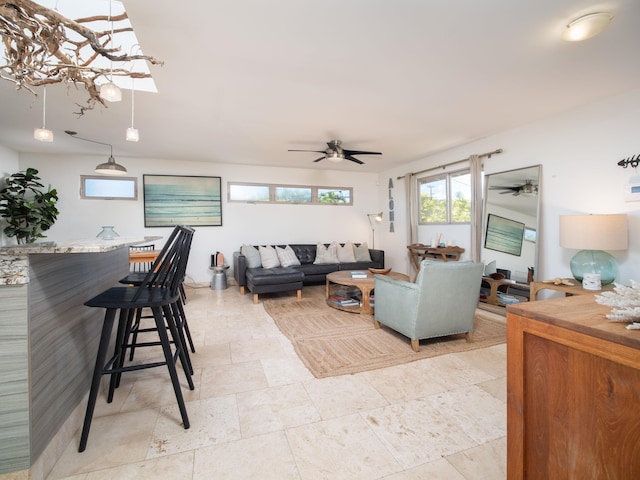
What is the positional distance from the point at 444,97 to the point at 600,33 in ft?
3.86

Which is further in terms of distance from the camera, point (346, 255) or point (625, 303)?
point (346, 255)

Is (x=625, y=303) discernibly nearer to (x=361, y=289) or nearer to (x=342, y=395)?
(x=342, y=395)

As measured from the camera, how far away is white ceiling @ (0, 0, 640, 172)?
1801mm

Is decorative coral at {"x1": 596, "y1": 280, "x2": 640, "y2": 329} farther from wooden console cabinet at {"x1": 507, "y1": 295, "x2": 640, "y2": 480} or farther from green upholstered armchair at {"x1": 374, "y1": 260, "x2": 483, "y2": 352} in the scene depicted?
green upholstered armchair at {"x1": 374, "y1": 260, "x2": 483, "y2": 352}

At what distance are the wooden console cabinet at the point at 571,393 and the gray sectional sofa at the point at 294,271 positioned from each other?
368 cm

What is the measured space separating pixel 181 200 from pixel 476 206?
5.24 meters

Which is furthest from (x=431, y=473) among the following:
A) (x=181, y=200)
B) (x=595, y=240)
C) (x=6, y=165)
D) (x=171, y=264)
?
(x=6, y=165)

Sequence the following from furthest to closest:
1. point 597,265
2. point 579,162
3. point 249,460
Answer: point 579,162, point 597,265, point 249,460

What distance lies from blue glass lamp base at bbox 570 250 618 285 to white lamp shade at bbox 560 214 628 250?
189mm

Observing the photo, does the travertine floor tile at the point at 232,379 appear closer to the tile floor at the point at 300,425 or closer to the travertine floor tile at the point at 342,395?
the tile floor at the point at 300,425

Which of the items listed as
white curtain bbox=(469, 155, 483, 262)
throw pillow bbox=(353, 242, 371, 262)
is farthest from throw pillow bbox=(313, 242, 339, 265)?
white curtain bbox=(469, 155, 483, 262)

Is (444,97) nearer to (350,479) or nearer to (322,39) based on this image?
(322,39)

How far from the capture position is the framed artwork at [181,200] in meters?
5.51

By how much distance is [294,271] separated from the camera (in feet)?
15.1
